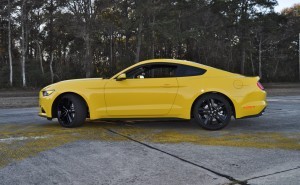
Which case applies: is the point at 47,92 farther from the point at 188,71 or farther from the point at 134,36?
the point at 134,36

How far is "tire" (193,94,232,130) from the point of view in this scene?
7242mm

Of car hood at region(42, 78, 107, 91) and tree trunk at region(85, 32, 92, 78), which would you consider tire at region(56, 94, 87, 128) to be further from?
tree trunk at region(85, 32, 92, 78)

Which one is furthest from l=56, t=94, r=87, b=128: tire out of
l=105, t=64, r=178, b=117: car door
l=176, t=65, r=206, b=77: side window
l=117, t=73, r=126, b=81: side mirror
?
l=176, t=65, r=206, b=77: side window

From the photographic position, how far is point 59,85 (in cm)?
768

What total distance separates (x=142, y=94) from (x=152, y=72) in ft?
1.72

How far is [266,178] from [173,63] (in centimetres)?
376

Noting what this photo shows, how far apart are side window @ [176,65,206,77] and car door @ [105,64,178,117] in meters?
0.12

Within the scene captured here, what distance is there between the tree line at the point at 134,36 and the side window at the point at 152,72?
29668 millimetres

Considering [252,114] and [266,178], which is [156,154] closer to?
[266,178]

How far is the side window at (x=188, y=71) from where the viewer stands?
743 centimetres

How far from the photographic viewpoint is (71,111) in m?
7.59

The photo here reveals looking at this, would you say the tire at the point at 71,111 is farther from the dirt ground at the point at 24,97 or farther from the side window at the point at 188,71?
the dirt ground at the point at 24,97

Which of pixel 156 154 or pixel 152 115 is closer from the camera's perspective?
pixel 156 154

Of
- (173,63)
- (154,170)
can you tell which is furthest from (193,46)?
(154,170)
